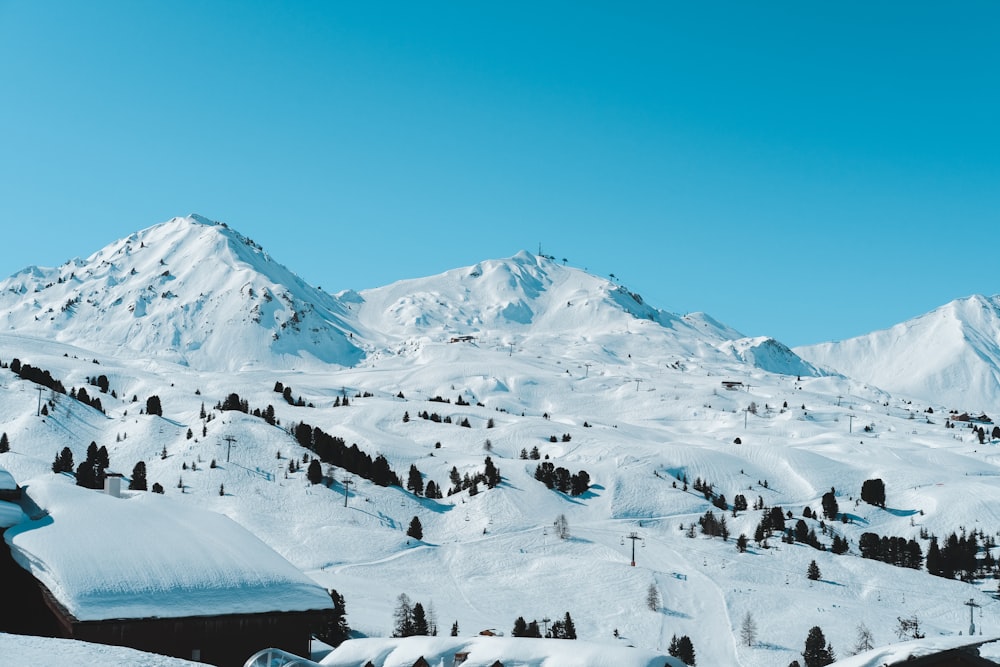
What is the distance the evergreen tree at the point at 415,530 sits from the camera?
9775 centimetres

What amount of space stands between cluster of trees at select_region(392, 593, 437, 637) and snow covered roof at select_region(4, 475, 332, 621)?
1288 inches

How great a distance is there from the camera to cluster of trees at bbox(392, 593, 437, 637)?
204 ft

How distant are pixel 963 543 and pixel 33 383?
435 feet

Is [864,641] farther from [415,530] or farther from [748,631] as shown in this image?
[415,530]

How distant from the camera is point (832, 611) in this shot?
267 feet

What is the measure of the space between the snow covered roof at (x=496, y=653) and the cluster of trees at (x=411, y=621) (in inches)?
1405

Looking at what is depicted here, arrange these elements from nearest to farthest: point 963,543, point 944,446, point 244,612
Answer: point 244,612
point 963,543
point 944,446

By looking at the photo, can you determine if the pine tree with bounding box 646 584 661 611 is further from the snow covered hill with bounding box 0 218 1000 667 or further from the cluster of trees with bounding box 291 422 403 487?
the cluster of trees with bounding box 291 422 403 487

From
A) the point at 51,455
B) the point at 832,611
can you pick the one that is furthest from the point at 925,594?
the point at 51,455

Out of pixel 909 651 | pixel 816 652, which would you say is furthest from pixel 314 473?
pixel 909 651

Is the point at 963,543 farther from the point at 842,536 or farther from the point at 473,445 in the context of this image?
the point at 473,445

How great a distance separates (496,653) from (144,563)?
1086 cm

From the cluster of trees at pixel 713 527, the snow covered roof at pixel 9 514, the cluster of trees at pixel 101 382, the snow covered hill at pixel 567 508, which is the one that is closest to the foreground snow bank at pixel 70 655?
the snow covered roof at pixel 9 514

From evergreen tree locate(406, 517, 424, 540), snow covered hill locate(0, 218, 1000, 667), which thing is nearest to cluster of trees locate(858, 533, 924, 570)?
snow covered hill locate(0, 218, 1000, 667)
